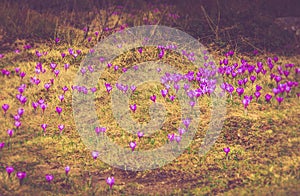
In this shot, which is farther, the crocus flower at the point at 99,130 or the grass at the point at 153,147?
the crocus flower at the point at 99,130

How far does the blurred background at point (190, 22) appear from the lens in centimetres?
737

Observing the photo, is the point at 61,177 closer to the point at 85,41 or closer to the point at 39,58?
the point at 39,58

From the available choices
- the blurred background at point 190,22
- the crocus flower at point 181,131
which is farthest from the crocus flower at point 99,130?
the blurred background at point 190,22

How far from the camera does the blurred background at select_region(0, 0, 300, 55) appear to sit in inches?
290

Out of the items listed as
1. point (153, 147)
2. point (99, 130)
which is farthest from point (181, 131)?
point (99, 130)

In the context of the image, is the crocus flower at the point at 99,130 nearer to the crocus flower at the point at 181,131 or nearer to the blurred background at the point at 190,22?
the crocus flower at the point at 181,131

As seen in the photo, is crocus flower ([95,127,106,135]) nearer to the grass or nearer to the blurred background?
the grass

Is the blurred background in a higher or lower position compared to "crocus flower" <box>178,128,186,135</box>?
higher

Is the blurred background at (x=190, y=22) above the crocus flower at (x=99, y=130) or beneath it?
above

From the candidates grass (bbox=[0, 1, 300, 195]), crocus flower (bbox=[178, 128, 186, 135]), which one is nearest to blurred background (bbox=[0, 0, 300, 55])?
grass (bbox=[0, 1, 300, 195])

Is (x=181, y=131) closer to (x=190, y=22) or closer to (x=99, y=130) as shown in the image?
(x=99, y=130)

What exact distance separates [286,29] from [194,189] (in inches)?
219

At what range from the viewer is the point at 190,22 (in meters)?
8.29

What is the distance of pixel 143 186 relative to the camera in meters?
3.84
